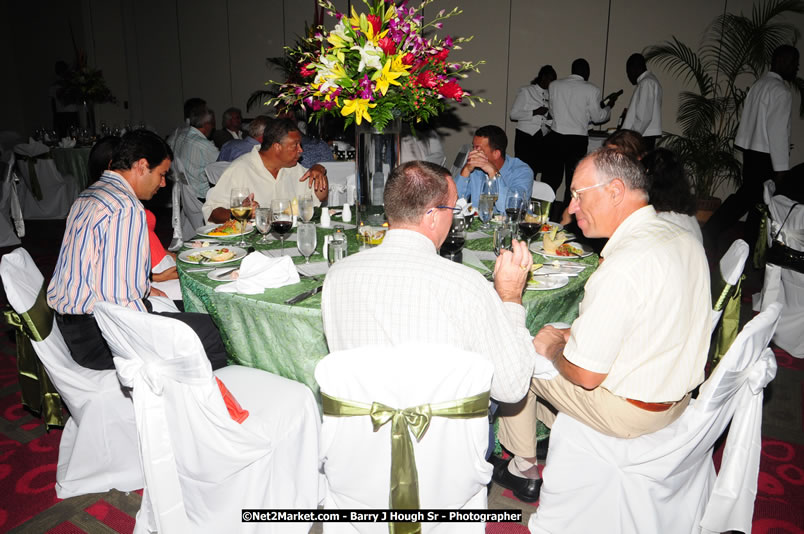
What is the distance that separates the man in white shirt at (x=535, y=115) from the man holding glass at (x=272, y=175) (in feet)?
14.1

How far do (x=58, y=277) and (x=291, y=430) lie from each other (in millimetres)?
1114

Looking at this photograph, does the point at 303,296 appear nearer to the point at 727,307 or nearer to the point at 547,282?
the point at 547,282

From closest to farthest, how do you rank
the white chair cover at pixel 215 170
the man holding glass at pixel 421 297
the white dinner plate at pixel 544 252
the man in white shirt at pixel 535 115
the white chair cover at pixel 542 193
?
1. the man holding glass at pixel 421 297
2. the white dinner plate at pixel 544 252
3. the white chair cover at pixel 542 193
4. the white chair cover at pixel 215 170
5. the man in white shirt at pixel 535 115

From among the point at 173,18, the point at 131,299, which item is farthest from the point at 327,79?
the point at 173,18

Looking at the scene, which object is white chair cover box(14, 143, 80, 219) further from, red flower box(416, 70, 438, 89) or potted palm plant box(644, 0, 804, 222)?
potted palm plant box(644, 0, 804, 222)

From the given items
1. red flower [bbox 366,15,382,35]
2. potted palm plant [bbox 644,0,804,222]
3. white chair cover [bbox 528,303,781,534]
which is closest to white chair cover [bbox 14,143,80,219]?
red flower [bbox 366,15,382,35]

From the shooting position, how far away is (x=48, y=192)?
7.04m

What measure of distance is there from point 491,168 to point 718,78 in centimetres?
482

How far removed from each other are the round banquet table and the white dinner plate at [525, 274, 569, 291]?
0.06ft

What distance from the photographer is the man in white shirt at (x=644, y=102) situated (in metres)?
6.36

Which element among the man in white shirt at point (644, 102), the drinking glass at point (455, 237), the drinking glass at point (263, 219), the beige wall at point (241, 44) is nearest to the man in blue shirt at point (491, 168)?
the drinking glass at point (455, 237)

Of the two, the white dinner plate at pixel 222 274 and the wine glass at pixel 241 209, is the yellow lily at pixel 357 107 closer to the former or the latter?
the wine glass at pixel 241 209

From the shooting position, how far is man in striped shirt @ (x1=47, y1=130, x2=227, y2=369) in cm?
210

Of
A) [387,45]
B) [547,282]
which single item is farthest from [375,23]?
[547,282]
